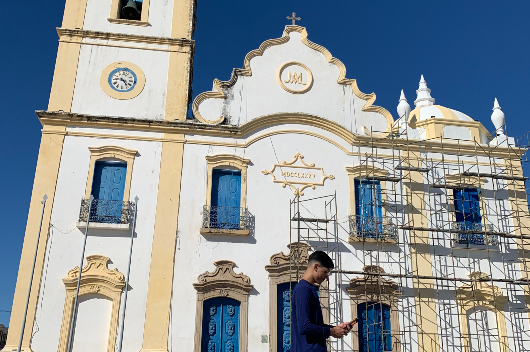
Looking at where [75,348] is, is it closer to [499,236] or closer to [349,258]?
[349,258]

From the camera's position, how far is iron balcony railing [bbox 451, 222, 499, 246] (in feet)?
51.5

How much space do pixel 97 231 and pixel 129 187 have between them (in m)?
1.39

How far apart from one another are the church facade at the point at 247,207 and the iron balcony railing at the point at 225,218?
1.6 inches

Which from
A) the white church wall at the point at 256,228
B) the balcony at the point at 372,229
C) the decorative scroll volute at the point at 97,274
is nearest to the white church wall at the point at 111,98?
the white church wall at the point at 256,228

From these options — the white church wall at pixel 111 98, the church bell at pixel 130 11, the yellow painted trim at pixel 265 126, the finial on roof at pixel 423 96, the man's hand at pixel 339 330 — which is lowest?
the man's hand at pixel 339 330

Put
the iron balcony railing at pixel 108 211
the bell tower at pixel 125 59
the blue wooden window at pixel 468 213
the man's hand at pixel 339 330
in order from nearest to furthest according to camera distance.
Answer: the man's hand at pixel 339 330, the iron balcony railing at pixel 108 211, the blue wooden window at pixel 468 213, the bell tower at pixel 125 59

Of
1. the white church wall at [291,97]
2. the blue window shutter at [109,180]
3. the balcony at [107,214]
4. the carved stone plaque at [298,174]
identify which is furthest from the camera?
the white church wall at [291,97]

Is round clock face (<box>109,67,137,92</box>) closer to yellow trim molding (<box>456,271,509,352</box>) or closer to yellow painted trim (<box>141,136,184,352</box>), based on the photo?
yellow painted trim (<box>141,136,184,352</box>)

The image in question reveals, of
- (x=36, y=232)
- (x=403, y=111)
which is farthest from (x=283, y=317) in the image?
(x=403, y=111)

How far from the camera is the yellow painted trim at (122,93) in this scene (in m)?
16.1

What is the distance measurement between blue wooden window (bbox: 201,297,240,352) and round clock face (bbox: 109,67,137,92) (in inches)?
253

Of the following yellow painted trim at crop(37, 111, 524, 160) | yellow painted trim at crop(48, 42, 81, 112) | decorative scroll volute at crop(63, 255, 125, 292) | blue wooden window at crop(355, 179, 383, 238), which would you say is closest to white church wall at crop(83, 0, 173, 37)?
yellow painted trim at crop(48, 42, 81, 112)

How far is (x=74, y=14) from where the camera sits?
55.5 ft

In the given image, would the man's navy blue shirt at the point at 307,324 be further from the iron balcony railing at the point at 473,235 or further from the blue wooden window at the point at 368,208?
the iron balcony railing at the point at 473,235
